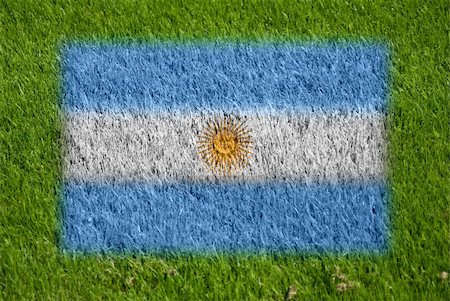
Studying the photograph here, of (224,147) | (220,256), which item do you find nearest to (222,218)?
(220,256)

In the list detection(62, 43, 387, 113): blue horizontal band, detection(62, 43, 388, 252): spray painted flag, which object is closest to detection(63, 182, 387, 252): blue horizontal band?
detection(62, 43, 388, 252): spray painted flag

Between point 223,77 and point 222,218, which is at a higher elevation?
point 223,77

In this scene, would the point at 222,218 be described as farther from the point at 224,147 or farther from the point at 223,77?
the point at 223,77

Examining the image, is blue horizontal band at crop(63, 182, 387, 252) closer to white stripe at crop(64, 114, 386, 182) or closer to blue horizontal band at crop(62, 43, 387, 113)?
white stripe at crop(64, 114, 386, 182)

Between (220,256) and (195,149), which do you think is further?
(195,149)

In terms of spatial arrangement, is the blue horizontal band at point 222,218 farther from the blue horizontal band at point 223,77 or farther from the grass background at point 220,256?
the blue horizontal band at point 223,77

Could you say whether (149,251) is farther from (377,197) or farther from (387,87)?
(387,87)

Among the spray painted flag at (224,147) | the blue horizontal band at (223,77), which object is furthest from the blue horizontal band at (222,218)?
the blue horizontal band at (223,77)
